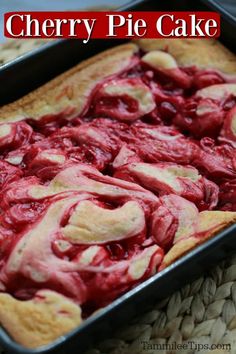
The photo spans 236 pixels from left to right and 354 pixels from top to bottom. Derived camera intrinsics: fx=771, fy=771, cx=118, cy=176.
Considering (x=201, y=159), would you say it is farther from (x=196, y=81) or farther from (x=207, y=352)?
(x=207, y=352)

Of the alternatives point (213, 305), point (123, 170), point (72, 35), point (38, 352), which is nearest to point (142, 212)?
point (123, 170)

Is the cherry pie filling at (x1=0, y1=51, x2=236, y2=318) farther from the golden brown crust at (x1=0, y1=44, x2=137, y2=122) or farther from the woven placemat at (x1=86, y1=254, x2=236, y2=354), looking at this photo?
the woven placemat at (x1=86, y1=254, x2=236, y2=354)

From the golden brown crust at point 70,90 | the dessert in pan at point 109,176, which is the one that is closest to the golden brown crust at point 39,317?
the dessert in pan at point 109,176

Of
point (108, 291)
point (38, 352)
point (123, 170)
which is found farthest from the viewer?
point (123, 170)

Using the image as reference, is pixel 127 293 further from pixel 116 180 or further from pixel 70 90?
pixel 70 90

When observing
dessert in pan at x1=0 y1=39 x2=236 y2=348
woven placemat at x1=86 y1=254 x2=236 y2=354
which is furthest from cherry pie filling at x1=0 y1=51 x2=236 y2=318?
woven placemat at x1=86 y1=254 x2=236 y2=354

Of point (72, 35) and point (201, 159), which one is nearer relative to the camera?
point (201, 159)

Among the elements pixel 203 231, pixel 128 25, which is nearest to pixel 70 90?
pixel 128 25
